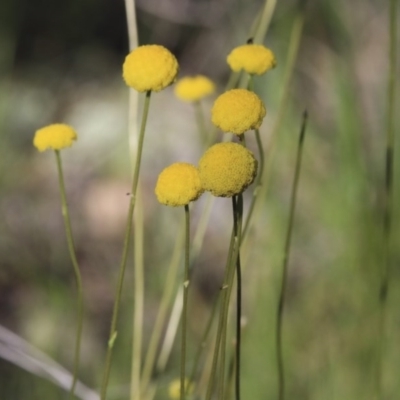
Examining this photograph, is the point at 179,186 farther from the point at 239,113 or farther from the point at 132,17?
the point at 132,17

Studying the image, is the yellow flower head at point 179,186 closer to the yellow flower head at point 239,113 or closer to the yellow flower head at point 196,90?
the yellow flower head at point 239,113

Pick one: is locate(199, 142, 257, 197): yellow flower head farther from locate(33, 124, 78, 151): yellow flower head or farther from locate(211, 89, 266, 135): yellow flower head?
locate(33, 124, 78, 151): yellow flower head

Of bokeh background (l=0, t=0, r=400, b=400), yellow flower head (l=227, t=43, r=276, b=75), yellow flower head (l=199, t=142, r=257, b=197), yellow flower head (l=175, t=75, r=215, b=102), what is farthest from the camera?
bokeh background (l=0, t=0, r=400, b=400)

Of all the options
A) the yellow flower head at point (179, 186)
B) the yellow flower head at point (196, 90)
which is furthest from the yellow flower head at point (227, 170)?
the yellow flower head at point (196, 90)

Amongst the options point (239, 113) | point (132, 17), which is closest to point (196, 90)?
A: point (132, 17)

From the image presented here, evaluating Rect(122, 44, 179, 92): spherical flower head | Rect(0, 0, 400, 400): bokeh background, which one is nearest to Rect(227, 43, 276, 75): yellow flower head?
Rect(122, 44, 179, 92): spherical flower head

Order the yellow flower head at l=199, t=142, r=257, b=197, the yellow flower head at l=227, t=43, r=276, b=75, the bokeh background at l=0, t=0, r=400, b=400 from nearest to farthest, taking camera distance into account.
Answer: the yellow flower head at l=199, t=142, r=257, b=197 → the yellow flower head at l=227, t=43, r=276, b=75 → the bokeh background at l=0, t=0, r=400, b=400

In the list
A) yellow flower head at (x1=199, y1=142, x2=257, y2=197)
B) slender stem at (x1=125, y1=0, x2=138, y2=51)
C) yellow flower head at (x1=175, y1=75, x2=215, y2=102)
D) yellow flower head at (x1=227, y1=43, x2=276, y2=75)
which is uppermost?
slender stem at (x1=125, y1=0, x2=138, y2=51)
